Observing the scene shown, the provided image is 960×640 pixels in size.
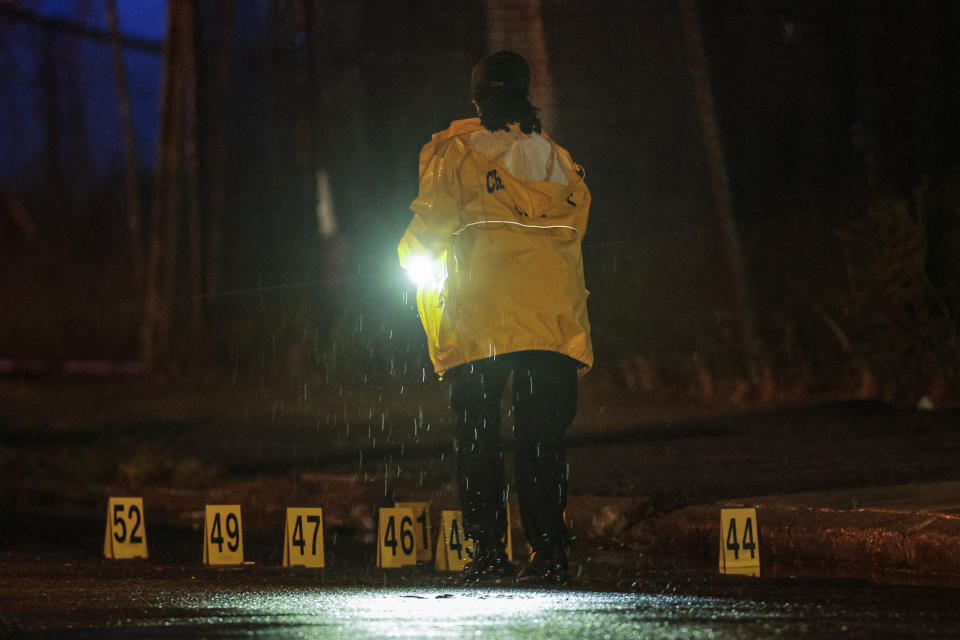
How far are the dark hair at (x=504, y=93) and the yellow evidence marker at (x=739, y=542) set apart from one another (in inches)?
72.0

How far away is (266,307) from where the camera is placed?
1845 cm

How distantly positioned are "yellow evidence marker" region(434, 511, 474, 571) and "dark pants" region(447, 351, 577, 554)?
723 millimetres

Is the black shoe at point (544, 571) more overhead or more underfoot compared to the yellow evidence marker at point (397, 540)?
more underfoot

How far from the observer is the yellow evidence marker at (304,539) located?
21.3 ft

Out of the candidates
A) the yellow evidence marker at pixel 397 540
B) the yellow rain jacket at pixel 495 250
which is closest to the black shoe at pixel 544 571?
the yellow rain jacket at pixel 495 250

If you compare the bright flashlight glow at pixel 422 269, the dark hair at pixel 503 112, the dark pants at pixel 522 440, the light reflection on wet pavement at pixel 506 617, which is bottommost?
the light reflection on wet pavement at pixel 506 617

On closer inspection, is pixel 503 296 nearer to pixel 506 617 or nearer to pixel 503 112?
pixel 503 112

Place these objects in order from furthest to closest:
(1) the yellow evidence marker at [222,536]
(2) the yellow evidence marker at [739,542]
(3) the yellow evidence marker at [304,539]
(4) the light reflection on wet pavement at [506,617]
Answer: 1. (1) the yellow evidence marker at [222,536]
2. (3) the yellow evidence marker at [304,539]
3. (2) the yellow evidence marker at [739,542]
4. (4) the light reflection on wet pavement at [506,617]

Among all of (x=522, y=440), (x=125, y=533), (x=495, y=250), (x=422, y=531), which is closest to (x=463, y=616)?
(x=522, y=440)

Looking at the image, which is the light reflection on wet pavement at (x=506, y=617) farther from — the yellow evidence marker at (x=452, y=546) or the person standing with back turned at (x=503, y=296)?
the yellow evidence marker at (x=452, y=546)

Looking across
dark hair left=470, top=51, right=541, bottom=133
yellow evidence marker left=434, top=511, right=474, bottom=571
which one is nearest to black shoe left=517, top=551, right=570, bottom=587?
yellow evidence marker left=434, top=511, right=474, bottom=571

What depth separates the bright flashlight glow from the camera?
18.6 feet

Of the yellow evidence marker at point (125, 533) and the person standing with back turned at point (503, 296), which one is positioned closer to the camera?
the person standing with back turned at point (503, 296)

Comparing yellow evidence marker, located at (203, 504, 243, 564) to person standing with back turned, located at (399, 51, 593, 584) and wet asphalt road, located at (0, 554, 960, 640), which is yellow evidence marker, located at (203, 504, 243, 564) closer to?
wet asphalt road, located at (0, 554, 960, 640)
